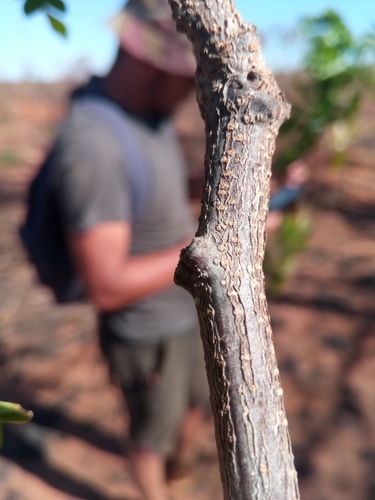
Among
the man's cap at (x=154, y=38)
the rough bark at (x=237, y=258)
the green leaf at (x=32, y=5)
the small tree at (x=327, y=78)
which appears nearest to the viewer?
the rough bark at (x=237, y=258)

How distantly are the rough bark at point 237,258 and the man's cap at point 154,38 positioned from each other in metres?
1.29

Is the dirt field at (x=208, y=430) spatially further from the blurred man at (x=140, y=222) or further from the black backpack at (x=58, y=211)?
the black backpack at (x=58, y=211)

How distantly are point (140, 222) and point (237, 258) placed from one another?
55.3 inches

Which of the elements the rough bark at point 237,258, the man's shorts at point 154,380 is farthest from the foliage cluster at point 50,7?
the man's shorts at point 154,380

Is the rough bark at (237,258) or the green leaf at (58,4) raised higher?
the green leaf at (58,4)

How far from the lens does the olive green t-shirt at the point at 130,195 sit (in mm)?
1489

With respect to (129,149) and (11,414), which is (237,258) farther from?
(129,149)

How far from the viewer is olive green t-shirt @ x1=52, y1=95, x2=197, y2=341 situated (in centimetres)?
149

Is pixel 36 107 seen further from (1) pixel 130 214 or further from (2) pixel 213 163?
(2) pixel 213 163

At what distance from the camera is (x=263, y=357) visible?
325 mm

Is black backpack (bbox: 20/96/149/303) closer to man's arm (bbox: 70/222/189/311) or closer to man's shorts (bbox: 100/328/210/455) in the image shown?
man's arm (bbox: 70/222/189/311)


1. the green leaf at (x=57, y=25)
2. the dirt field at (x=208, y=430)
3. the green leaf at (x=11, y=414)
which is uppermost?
the green leaf at (x=57, y=25)

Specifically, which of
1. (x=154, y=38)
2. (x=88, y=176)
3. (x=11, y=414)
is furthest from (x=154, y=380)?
(x=11, y=414)

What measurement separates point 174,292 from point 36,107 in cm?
1261
